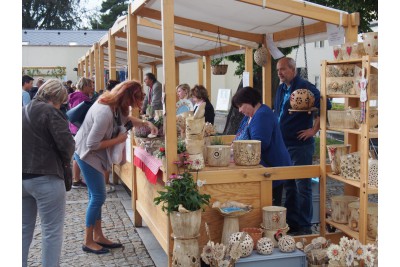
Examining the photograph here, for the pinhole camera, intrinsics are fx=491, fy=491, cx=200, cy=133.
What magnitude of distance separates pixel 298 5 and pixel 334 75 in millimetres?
694

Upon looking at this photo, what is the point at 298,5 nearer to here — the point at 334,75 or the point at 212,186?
the point at 334,75

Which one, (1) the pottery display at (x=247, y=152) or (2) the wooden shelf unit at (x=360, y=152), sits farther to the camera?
(1) the pottery display at (x=247, y=152)

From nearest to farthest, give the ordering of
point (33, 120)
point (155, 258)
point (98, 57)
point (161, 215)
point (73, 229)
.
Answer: point (33, 120) → point (161, 215) → point (155, 258) → point (73, 229) → point (98, 57)

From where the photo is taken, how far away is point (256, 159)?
13.9 feet

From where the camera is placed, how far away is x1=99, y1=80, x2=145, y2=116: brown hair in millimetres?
4746

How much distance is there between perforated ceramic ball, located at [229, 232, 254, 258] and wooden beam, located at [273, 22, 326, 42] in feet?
8.53

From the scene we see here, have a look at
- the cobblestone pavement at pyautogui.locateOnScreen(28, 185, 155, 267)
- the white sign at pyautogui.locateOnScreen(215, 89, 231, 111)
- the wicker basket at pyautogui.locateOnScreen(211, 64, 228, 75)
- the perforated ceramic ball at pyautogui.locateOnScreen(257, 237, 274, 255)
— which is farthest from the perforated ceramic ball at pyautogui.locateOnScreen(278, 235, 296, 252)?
the white sign at pyautogui.locateOnScreen(215, 89, 231, 111)

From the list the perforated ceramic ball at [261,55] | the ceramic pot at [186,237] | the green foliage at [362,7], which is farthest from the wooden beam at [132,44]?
the green foliage at [362,7]

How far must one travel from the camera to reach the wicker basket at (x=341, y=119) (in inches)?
155

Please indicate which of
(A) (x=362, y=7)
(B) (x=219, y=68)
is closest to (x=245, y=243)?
(B) (x=219, y=68)

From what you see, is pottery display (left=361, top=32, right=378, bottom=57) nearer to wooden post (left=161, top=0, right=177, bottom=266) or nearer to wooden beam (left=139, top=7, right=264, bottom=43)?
wooden post (left=161, top=0, right=177, bottom=266)

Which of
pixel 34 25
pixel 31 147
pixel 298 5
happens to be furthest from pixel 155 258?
pixel 34 25

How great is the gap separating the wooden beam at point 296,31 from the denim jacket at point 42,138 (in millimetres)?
3009

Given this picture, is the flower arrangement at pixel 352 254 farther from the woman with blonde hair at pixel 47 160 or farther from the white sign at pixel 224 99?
the white sign at pixel 224 99
